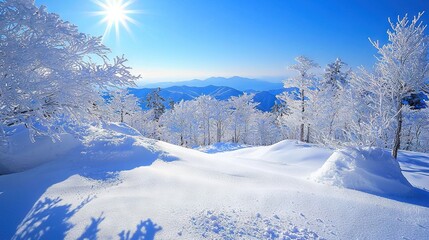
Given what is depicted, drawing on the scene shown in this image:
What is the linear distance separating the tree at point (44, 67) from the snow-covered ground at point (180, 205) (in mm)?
1492

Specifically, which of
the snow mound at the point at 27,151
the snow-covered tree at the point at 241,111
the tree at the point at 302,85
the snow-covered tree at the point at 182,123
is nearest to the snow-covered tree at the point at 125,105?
the snow-covered tree at the point at 182,123

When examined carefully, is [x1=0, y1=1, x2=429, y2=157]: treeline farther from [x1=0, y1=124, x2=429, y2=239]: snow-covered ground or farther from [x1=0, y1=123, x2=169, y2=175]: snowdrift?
[x1=0, y1=124, x2=429, y2=239]: snow-covered ground

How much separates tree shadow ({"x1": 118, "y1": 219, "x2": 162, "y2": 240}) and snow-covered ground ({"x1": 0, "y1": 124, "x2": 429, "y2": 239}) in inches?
0.6

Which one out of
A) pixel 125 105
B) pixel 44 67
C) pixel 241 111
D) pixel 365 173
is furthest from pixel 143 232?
pixel 241 111

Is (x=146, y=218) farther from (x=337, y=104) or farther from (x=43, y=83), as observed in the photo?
(x=337, y=104)

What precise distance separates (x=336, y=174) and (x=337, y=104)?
18.0 meters

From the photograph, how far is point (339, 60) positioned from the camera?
3042cm

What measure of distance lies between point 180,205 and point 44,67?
4.33 m

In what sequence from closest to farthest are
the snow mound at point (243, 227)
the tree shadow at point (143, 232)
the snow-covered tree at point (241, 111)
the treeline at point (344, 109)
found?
the tree shadow at point (143, 232)
the snow mound at point (243, 227)
the treeline at point (344, 109)
the snow-covered tree at point (241, 111)

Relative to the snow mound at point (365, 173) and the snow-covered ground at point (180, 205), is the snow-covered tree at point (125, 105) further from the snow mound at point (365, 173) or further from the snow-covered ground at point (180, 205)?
the snow mound at point (365, 173)

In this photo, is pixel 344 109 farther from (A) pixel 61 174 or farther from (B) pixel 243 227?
(A) pixel 61 174

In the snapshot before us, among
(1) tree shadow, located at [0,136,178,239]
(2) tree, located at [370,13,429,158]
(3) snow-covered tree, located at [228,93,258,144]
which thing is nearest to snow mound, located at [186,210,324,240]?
(1) tree shadow, located at [0,136,178,239]

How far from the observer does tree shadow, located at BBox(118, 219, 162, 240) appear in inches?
135

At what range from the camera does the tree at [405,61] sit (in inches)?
420
